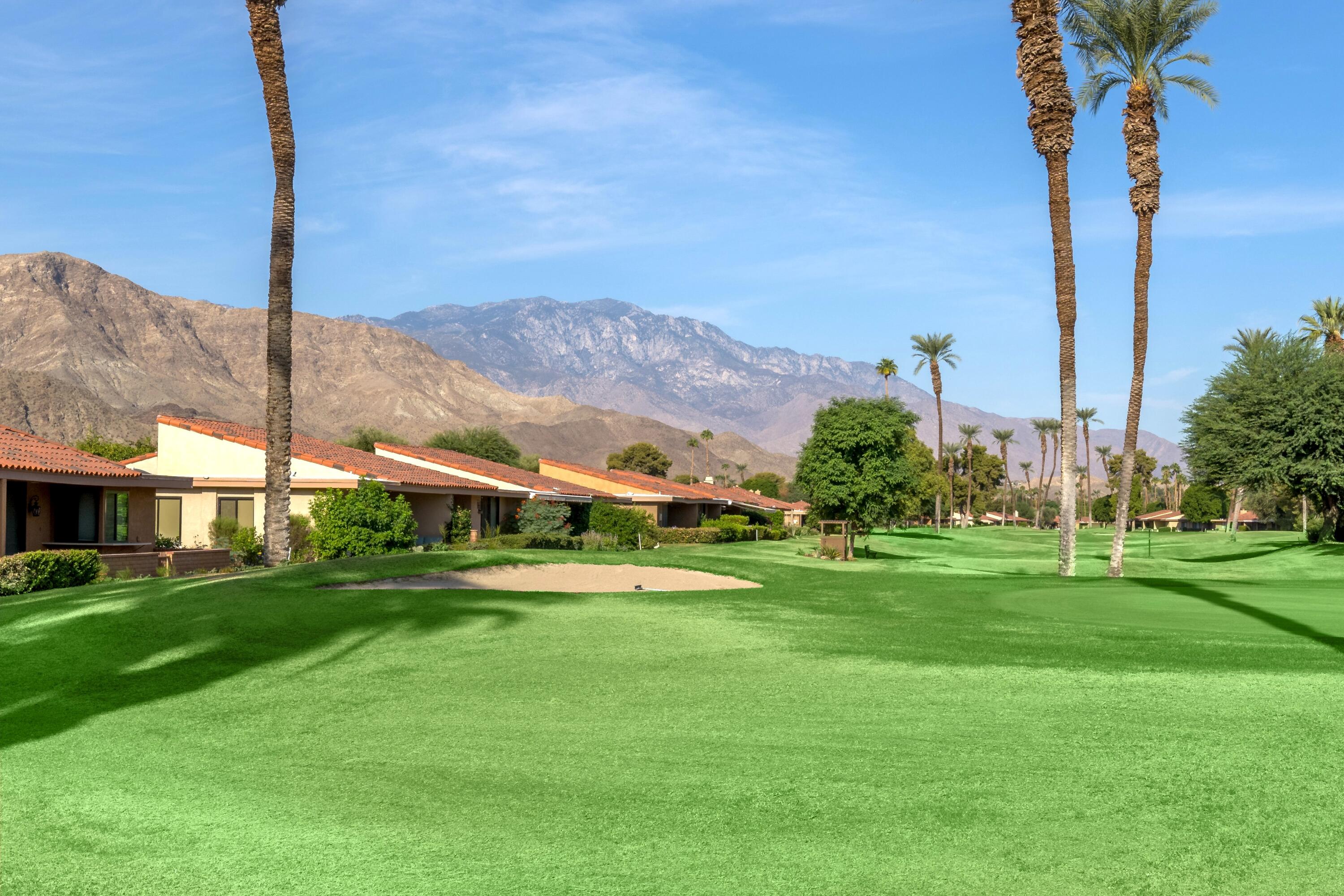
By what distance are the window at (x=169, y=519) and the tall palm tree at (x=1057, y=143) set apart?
29.7 m

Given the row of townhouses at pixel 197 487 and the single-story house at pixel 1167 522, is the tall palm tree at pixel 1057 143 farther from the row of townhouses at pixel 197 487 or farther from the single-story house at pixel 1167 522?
the single-story house at pixel 1167 522

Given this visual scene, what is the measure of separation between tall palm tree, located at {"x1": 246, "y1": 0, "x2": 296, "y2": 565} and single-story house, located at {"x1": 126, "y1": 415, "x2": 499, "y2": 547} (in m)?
9.52

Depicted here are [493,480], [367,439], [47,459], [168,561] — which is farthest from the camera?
[367,439]

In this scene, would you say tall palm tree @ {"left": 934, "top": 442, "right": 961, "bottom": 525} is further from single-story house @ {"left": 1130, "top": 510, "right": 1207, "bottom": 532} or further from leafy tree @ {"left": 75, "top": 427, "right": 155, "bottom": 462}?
Result: leafy tree @ {"left": 75, "top": 427, "right": 155, "bottom": 462}

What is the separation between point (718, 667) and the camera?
12.5m

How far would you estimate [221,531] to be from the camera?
37.2 metres

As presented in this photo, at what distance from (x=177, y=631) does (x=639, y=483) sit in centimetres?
5325

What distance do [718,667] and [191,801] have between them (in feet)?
20.8

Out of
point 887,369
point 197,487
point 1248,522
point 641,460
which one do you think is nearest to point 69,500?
point 197,487

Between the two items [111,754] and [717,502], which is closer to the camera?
[111,754]

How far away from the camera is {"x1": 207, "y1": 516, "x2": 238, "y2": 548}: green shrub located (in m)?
36.8

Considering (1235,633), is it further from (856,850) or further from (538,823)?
(538,823)

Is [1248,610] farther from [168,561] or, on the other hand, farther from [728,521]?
[728,521]

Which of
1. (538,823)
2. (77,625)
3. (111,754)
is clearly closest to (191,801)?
(111,754)
